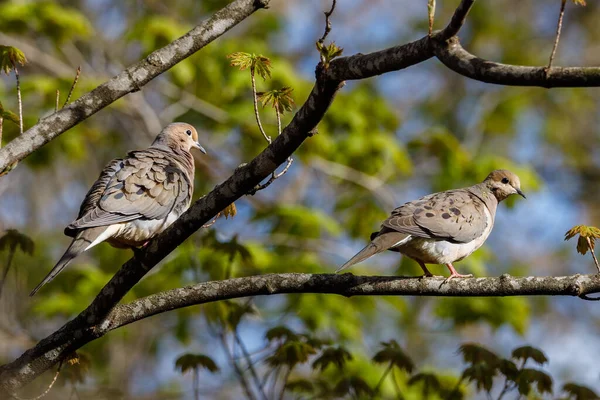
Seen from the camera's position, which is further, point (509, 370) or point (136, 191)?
point (136, 191)

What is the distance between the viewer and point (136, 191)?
435 centimetres

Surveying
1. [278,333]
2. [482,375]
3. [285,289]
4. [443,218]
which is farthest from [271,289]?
[482,375]

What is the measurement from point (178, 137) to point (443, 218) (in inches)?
84.8

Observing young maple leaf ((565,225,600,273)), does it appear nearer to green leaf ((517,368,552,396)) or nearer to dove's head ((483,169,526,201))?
green leaf ((517,368,552,396))

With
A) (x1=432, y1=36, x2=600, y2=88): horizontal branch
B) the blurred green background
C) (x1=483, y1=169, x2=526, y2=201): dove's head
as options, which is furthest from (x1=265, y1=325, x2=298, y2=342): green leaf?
(x1=432, y1=36, x2=600, y2=88): horizontal branch

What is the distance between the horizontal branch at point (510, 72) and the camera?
254cm

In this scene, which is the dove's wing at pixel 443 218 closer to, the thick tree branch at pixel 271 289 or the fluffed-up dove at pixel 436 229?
the fluffed-up dove at pixel 436 229

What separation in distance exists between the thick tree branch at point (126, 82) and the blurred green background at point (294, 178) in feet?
5.31

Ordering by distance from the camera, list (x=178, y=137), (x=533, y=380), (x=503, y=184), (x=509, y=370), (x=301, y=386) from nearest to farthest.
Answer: (x=509, y=370) → (x=533, y=380) → (x=301, y=386) → (x=503, y=184) → (x=178, y=137)

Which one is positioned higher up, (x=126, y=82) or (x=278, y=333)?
(x=126, y=82)

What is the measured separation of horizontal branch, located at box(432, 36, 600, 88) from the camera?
2537 millimetres

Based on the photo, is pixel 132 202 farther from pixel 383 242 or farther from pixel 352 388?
pixel 352 388

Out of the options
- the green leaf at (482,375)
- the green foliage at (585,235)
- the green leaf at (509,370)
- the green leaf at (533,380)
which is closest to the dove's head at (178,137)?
the green leaf at (482,375)

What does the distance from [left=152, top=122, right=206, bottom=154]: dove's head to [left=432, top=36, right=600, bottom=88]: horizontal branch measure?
3032mm
